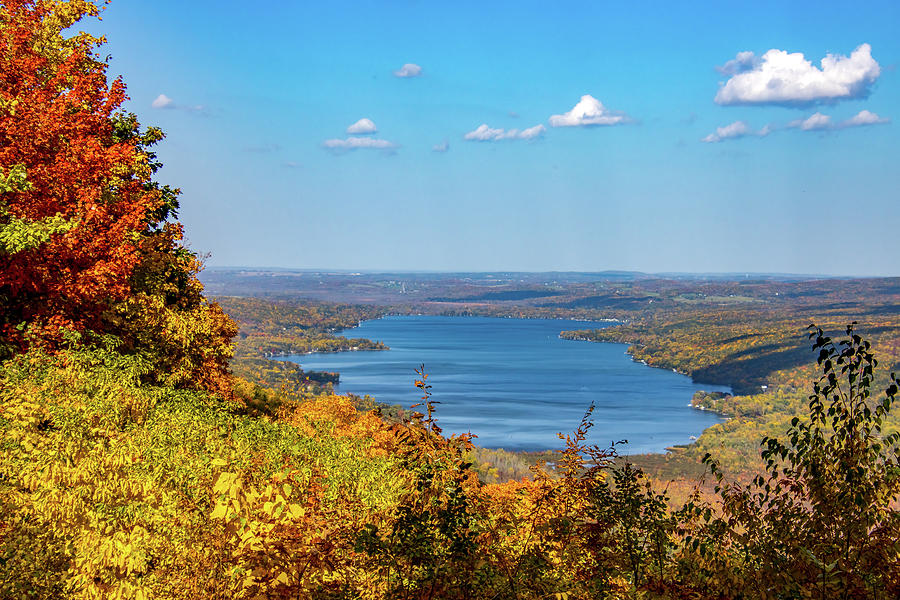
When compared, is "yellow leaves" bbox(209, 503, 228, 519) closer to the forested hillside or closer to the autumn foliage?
the forested hillside

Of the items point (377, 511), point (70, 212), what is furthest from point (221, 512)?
point (70, 212)

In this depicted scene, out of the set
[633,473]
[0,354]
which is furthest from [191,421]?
[633,473]

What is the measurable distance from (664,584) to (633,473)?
6.13 feet

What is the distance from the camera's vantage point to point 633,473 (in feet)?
32.2

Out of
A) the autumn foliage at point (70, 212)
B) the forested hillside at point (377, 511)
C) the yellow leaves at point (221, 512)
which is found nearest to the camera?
the forested hillside at point (377, 511)

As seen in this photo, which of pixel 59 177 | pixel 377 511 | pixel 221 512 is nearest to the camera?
pixel 221 512

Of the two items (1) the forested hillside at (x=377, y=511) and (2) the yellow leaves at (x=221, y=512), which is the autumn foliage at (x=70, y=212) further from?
(2) the yellow leaves at (x=221, y=512)

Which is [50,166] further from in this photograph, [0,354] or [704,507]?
[704,507]

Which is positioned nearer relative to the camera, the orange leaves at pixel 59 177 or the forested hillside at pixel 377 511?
the forested hillside at pixel 377 511

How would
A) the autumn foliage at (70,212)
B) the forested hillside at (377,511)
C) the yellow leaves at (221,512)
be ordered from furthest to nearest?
the autumn foliage at (70,212) < the yellow leaves at (221,512) < the forested hillside at (377,511)

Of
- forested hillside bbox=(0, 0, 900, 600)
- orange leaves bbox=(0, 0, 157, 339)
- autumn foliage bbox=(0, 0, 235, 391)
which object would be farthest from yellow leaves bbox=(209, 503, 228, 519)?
orange leaves bbox=(0, 0, 157, 339)

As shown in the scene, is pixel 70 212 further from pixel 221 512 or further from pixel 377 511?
pixel 221 512

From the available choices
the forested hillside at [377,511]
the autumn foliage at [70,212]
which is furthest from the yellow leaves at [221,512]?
the autumn foliage at [70,212]

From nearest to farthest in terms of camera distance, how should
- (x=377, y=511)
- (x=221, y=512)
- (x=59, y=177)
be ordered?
(x=221, y=512), (x=377, y=511), (x=59, y=177)
